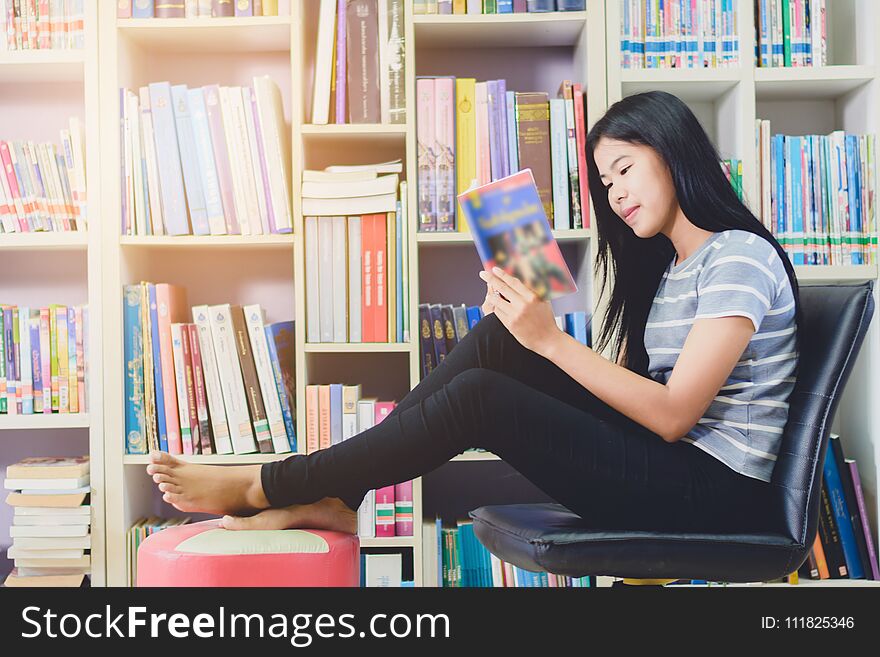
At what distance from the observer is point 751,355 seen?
3.94 ft

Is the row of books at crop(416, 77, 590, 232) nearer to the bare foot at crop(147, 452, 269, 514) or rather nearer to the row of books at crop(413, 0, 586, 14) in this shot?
the row of books at crop(413, 0, 586, 14)

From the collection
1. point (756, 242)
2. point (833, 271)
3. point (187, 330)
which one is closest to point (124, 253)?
point (187, 330)

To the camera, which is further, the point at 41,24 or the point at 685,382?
the point at 41,24

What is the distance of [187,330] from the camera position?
1.86m

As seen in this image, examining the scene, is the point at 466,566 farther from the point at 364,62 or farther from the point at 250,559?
the point at 364,62

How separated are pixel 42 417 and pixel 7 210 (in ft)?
1.57

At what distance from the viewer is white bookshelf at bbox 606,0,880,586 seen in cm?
184

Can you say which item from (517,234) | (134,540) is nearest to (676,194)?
(517,234)

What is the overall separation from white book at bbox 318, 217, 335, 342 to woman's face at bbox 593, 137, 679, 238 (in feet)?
2.30

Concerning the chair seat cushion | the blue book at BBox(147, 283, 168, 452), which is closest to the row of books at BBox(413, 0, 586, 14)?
the blue book at BBox(147, 283, 168, 452)

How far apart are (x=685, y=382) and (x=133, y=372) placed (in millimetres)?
1254

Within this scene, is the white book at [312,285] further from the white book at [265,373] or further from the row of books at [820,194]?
the row of books at [820,194]

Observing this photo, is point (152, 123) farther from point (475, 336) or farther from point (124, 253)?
point (475, 336)

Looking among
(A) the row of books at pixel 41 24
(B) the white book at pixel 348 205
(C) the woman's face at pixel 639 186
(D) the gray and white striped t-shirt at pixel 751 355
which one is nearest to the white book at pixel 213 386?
(B) the white book at pixel 348 205
